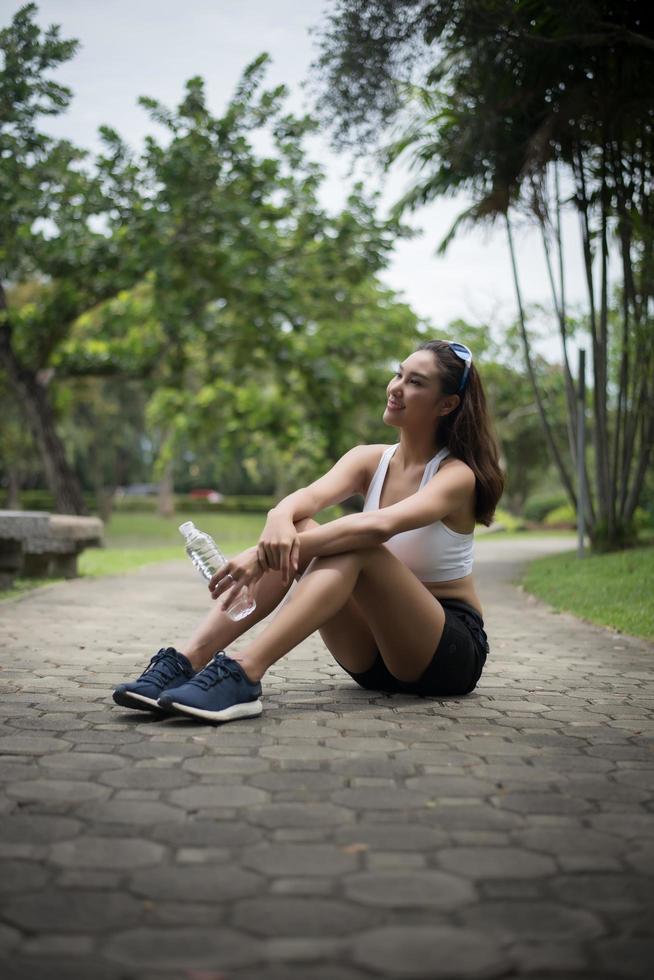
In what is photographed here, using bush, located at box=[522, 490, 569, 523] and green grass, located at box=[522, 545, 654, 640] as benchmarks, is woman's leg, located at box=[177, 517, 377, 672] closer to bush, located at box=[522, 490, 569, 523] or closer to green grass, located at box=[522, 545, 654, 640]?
green grass, located at box=[522, 545, 654, 640]

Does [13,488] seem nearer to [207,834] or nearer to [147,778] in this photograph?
[147,778]

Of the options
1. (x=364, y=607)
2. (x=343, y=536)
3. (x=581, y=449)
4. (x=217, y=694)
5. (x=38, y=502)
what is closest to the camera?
(x=217, y=694)

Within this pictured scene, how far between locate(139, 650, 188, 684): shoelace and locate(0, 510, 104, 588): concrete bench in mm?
6065

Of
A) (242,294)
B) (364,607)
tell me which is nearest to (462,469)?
(364,607)

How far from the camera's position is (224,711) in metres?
3.78

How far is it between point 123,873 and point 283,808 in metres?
0.62

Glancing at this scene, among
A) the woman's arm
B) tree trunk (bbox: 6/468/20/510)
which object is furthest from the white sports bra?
tree trunk (bbox: 6/468/20/510)

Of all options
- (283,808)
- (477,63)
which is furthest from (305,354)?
(283,808)

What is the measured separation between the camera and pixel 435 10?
9992mm

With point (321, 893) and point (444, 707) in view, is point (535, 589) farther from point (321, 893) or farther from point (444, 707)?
point (321, 893)

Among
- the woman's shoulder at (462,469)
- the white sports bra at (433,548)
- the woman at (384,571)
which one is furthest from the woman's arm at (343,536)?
the woman's shoulder at (462,469)

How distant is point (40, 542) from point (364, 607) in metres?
6.92

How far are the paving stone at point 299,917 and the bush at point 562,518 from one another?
3117cm

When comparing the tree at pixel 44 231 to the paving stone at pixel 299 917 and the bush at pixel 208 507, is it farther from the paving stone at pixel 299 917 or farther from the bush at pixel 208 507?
the bush at pixel 208 507
